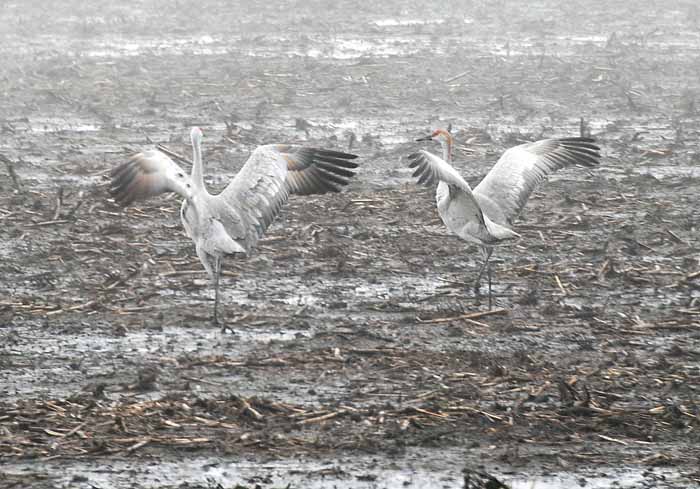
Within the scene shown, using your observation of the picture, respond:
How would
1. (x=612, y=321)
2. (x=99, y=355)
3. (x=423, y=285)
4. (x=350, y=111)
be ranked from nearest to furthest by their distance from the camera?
(x=99, y=355) → (x=612, y=321) → (x=423, y=285) → (x=350, y=111)

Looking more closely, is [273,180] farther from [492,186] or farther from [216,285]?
[492,186]

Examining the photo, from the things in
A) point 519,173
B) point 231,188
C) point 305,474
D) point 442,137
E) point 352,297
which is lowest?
point 305,474

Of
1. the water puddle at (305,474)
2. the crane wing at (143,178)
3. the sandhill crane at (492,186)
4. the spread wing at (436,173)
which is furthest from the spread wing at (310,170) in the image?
the water puddle at (305,474)

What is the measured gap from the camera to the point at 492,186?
34.0 feet

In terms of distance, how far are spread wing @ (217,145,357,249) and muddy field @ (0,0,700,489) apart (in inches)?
23.3

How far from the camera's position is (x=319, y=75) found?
19.3m

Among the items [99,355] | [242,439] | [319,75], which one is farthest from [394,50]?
[242,439]

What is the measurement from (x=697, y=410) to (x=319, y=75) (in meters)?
12.7

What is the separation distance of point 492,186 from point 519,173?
0.89 ft

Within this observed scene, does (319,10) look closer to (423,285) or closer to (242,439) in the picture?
(423,285)

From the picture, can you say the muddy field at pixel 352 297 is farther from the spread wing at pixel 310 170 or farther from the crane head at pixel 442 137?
the crane head at pixel 442 137

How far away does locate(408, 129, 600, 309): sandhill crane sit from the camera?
31.1ft

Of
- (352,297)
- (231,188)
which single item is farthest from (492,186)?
(231,188)

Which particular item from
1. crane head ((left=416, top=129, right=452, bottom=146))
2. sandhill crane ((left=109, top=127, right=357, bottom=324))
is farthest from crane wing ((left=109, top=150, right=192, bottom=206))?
crane head ((left=416, top=129, right=452, bottom=146))
